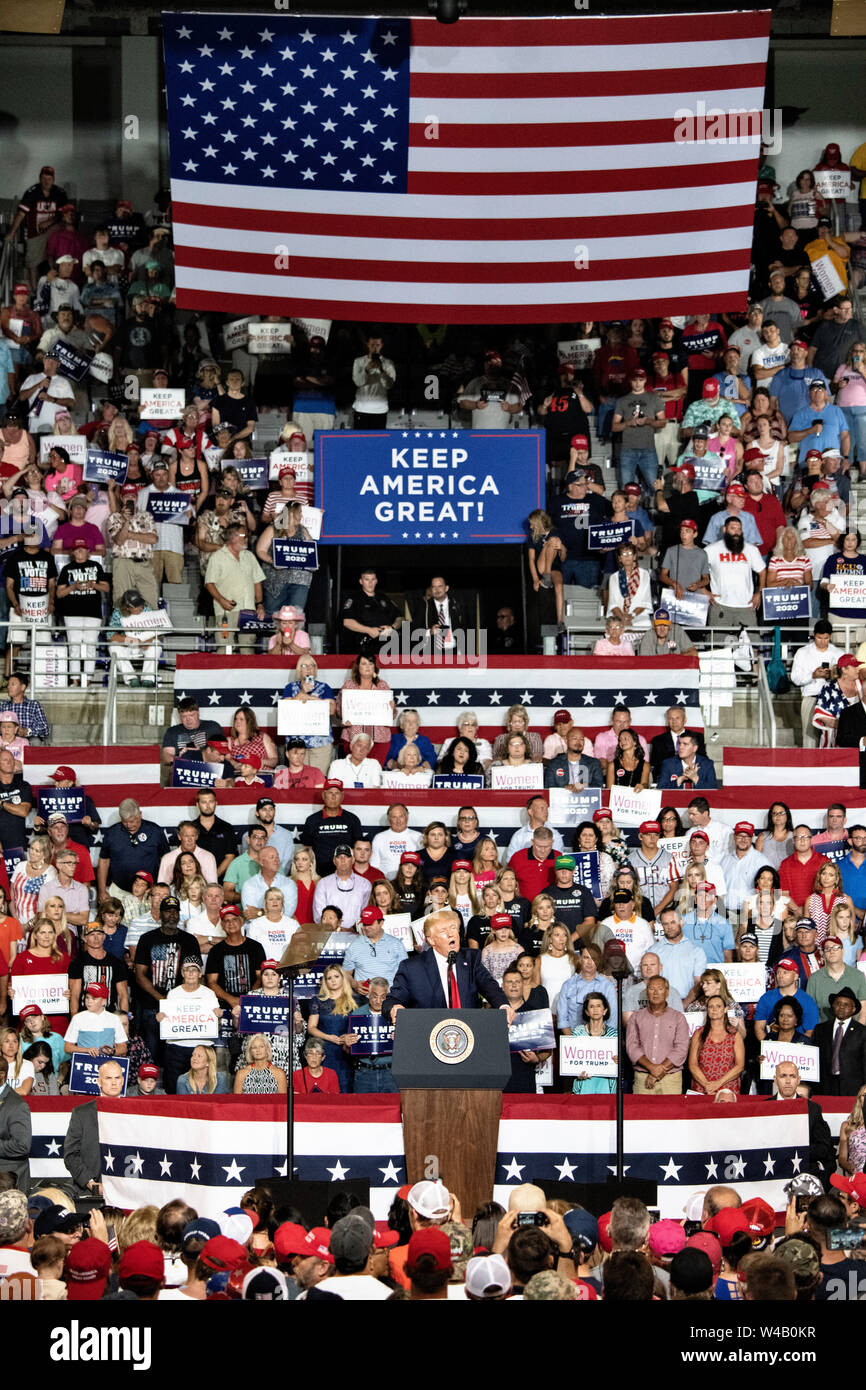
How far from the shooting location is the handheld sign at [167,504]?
19.2 meters

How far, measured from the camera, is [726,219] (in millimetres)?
19344

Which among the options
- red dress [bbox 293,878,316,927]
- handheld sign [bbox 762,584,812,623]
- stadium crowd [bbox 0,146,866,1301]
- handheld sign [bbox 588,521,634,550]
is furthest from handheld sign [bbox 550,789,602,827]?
handheld sign [bbox 588,521,634,550]

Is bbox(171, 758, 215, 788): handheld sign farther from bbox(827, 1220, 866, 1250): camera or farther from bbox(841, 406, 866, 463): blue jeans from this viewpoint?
bbox(827, 1220, 866, 1250): camera

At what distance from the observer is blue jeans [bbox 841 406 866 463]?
67.5 feet

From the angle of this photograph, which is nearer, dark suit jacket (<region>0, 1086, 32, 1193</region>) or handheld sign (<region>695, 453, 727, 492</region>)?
dark suit jacket (<region>0, 1086, 32, 1193</region>)

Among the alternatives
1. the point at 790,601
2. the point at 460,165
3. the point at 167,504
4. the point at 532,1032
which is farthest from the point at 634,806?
the point at 460,165

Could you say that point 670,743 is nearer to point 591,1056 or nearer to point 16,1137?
point 591,1056

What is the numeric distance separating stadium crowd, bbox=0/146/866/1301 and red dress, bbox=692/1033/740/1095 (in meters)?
0.03

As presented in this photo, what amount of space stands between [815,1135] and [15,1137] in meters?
4.75

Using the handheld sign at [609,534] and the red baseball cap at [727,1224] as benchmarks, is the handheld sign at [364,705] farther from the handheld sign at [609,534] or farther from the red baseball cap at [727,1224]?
the red baseball cap at [727,1224]

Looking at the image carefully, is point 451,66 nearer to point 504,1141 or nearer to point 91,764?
point 91,764

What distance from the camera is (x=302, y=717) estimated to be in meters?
17.2
